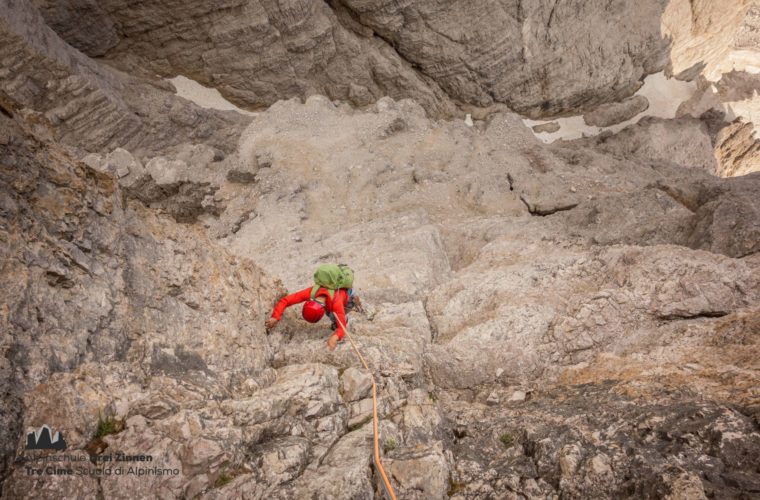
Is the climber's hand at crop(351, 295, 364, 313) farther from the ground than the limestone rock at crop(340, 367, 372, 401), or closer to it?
farther from the ground

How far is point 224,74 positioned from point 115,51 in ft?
18.0

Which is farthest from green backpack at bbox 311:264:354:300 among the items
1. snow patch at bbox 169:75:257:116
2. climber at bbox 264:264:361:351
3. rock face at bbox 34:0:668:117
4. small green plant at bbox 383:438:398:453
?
snow patch at bbox 169:75:257:116

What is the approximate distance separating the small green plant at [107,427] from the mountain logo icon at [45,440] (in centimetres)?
28

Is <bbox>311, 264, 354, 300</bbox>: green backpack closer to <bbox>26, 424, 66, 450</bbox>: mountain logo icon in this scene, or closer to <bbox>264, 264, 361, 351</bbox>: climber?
<bbox>264, 264, 361, 351</bbox>: climber

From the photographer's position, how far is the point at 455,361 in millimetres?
6855

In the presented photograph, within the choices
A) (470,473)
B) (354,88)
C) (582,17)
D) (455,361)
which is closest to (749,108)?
(582,17)

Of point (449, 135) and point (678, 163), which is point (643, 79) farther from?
point (449, 135)

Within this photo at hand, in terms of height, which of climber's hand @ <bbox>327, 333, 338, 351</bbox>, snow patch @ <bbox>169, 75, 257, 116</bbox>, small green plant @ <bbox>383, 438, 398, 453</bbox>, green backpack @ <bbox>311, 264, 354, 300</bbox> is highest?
snow patch @ <bbox>169, 75, 257, 116</bbox>

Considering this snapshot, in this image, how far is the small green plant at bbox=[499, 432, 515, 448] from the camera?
491 cm

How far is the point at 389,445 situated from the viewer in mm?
4828

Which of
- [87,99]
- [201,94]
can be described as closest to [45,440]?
[87,99]

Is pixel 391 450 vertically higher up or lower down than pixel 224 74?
lower down

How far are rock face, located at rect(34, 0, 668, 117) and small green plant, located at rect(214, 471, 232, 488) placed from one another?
2362 cm

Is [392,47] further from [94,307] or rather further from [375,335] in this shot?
[94,307]
